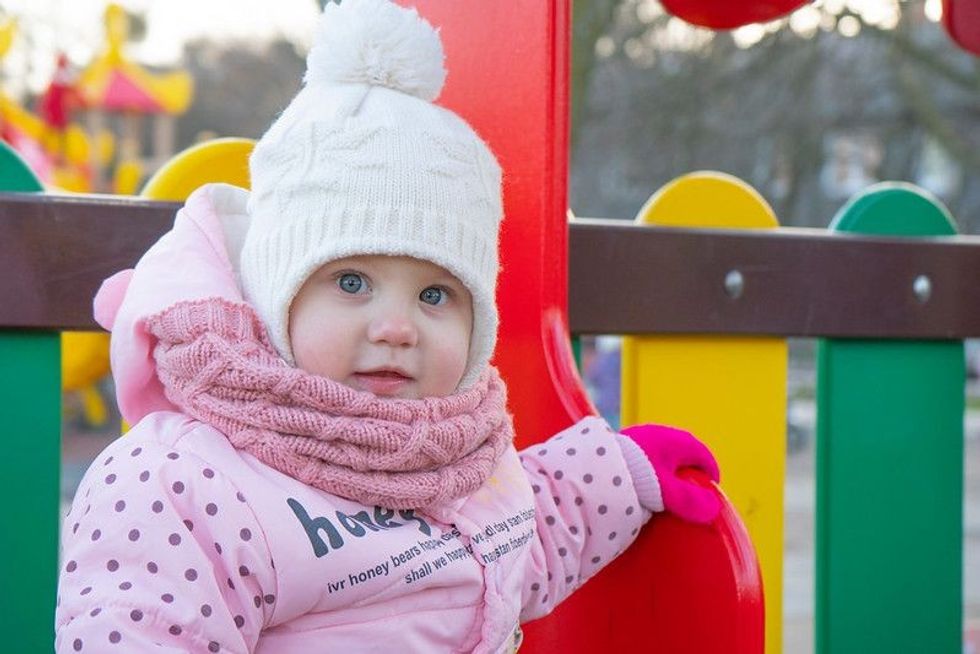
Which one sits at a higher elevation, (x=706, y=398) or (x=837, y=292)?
(x=837, y=292)

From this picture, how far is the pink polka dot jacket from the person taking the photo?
1133 millimetres

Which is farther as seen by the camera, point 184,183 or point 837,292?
point 837,292

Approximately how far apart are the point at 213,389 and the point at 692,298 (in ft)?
3.34

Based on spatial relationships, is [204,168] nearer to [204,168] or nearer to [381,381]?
[204,168]

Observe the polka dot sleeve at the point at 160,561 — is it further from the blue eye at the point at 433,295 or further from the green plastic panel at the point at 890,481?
the green plastic panel at the point at 890,481

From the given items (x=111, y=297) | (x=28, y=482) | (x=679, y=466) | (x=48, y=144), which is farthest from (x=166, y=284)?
(x=48, y=144)

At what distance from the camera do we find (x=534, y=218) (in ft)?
5.49

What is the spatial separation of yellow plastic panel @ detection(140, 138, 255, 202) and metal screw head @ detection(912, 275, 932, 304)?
3.80 feet

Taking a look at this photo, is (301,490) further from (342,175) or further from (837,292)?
(837,292)

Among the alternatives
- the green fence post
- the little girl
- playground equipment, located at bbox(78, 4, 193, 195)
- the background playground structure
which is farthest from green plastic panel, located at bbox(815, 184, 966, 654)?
playground equipment, located at bbox(78, 4, 193, 195)

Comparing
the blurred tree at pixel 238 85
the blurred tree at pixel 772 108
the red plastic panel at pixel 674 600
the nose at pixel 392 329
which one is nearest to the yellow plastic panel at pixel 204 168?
the nose at pixel 392 329

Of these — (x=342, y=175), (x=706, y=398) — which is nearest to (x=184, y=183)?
(x=342, y=175)

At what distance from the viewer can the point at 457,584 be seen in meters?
1.33

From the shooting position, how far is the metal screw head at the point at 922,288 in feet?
7.54
